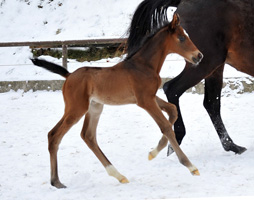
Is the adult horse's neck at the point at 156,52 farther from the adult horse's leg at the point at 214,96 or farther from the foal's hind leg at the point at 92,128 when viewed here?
the adult horse's leg at the point at 214,96

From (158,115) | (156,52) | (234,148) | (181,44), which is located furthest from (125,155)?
(181,44)

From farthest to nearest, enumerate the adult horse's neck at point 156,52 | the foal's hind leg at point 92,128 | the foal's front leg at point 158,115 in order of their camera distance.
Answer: the foal's hind leg at point 92,128 < the adult horse's neck at point 156,52 < the foal's front leg at point 158,115

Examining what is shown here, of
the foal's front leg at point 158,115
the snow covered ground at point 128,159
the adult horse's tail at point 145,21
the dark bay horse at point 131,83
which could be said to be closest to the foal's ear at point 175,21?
the dark bay horse at point 131,83

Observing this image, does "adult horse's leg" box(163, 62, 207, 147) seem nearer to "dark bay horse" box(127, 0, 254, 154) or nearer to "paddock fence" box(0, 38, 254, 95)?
"dark bay horse" box(127, 0, 254, 154)

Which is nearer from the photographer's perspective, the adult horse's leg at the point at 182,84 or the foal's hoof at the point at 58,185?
the foal's hoof at the point at 58,185

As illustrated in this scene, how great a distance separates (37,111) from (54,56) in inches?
170

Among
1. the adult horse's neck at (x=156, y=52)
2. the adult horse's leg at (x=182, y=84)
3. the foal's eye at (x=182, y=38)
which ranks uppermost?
the foal's eye at (x=182, y=38)

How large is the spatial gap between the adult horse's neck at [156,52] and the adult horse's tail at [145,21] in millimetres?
156

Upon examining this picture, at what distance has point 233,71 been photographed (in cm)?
915

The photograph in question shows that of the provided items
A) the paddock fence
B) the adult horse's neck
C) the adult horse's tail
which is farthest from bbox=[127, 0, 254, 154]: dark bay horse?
the paddock fence

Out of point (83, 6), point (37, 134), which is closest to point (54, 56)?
point (83, 6)

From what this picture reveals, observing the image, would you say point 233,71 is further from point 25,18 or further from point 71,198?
point 25,18

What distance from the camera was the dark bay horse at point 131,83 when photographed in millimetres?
3289

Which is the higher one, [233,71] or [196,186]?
[196,186]
